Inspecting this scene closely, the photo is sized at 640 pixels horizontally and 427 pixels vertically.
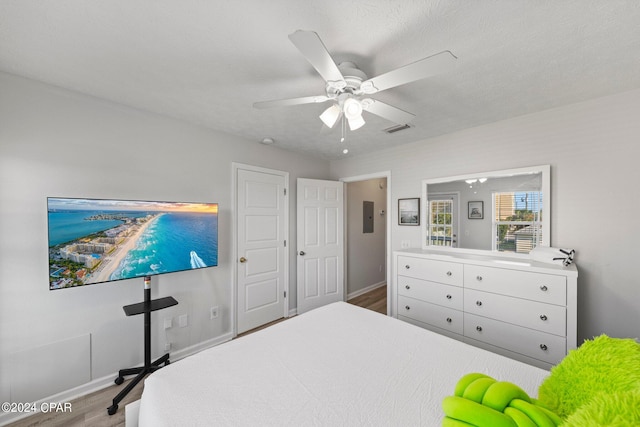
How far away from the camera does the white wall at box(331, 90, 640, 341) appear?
190 cm

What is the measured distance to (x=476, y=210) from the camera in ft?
8.87

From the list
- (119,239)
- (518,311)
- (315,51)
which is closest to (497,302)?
(518,311)

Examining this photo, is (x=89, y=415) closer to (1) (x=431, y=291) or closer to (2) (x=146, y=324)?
(2) (x=146, y=324)

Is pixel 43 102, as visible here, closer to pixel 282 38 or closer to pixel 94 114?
pixel 94 114

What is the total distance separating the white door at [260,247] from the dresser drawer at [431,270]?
1.67 meters

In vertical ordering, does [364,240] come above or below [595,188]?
below

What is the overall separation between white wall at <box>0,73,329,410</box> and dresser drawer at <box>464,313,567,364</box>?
263 centimetres

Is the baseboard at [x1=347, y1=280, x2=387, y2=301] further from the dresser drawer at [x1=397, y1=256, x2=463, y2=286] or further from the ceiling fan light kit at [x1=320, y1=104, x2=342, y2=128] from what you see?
the ceiling fan light kit at [x1=320, y1=104, x2=342, y2=128]

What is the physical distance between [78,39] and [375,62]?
1.73 meters

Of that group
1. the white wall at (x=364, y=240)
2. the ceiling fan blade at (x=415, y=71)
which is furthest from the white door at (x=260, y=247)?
the ceiling fan blade at (x=415, y=71)

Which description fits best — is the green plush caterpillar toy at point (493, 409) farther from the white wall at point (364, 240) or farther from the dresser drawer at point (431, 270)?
the white wall at point (364, 240)

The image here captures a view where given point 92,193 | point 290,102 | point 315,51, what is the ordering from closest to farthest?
point 315,51 < point 290,102 < point 92,193

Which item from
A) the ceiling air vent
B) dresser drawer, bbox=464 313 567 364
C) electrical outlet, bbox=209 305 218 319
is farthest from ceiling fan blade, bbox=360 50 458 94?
electrical outlet, bbox=209 305 218 319

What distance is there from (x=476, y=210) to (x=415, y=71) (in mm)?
2109
